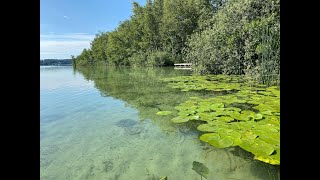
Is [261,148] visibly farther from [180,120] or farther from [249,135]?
[180,120]

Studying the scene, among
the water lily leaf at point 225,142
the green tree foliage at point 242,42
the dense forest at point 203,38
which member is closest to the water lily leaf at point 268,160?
the water lily leaf at point 225,142

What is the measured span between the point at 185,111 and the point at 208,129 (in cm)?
134

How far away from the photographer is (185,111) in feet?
17.0

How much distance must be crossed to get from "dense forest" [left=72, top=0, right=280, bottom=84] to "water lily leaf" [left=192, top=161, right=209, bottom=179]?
4978 mm

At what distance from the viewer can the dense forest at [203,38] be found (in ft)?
29.2

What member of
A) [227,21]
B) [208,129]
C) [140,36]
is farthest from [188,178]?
[140,36]

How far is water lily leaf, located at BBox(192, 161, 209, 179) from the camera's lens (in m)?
2.65

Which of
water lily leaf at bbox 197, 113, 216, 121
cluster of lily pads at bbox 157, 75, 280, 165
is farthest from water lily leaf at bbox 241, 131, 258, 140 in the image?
water lily leaf at bbox 197, 113, 216, 121

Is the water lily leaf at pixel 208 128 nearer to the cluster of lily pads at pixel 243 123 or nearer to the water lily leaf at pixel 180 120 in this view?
the cluster of lily pads at pixel 243 123

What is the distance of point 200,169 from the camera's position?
277 centimetres

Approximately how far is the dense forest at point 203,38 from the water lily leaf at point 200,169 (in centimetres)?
498
